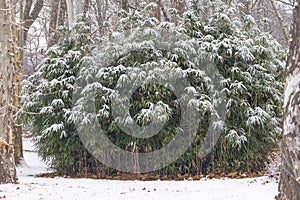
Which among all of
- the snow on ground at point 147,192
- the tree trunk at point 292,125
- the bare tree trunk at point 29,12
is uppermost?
the bare tree trunk at point 29,12

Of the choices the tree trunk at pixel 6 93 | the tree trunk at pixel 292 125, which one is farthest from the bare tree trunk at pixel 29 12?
the tree trunk at pixel 292 125

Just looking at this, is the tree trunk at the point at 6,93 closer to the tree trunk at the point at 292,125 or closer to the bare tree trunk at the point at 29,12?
the tree trunk at the point at 292,125

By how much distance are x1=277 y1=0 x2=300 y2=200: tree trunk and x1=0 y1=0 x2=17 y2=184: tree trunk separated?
14.3ft

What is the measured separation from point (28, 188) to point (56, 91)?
3.00 metres

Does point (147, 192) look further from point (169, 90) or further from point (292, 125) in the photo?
point (169, 90)

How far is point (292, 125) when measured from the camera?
3.50 metres

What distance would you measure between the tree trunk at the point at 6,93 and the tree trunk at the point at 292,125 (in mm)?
4372

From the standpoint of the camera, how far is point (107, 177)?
26.8 ft

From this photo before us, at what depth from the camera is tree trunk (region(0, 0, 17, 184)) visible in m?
6.52

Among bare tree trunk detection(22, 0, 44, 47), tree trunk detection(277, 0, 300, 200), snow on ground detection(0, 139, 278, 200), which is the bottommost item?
snow on ground detection(0, 139, 278, 200)

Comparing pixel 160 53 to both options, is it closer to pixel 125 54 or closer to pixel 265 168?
pixel 125 54

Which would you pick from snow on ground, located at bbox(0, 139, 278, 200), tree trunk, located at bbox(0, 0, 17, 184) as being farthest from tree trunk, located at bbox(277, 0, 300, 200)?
tree trunk, located at bbox(0, 0, 17, 184)

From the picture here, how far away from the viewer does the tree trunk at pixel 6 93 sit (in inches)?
257

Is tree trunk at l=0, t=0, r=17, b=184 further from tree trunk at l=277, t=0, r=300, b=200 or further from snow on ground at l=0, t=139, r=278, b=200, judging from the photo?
tree trunk at l=277, t=0, r=300, b=200
